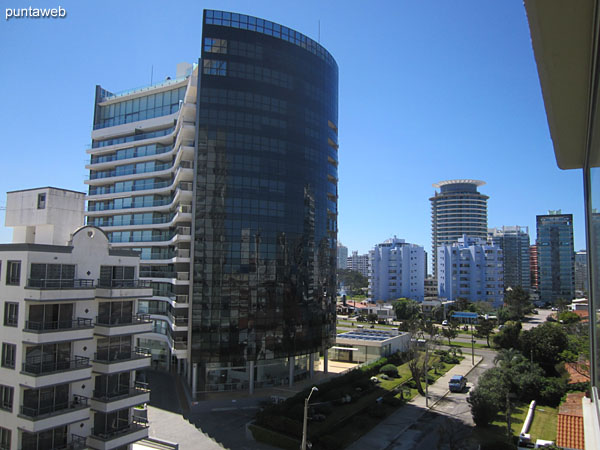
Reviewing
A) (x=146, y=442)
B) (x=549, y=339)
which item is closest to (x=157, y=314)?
(x=146, y=442)

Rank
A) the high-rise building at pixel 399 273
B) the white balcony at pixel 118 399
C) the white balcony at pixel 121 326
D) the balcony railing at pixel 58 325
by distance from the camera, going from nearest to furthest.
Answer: the balcony railing at pixel 58 325
the white balcony at pixel 118 399
the white balcony at pixel 121 326
the high-rise building at pixel 399 273

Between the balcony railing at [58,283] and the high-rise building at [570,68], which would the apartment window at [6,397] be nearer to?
the balcony railing at [58,283]

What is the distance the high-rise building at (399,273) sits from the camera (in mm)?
139750

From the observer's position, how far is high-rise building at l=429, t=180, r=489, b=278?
169 metres

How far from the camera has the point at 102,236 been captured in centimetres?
2672

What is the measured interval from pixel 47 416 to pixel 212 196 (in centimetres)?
2585

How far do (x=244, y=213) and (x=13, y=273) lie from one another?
2347cm

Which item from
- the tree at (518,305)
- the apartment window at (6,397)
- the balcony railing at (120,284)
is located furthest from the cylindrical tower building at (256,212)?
the tree at (518,305)

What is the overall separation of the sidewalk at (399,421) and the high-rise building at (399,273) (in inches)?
3478

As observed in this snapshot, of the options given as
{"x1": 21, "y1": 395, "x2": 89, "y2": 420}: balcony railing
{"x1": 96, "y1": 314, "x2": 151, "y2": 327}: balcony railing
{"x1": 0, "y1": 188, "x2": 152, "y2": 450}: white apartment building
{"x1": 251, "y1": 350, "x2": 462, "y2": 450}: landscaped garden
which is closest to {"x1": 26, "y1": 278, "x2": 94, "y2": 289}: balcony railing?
{"x1": 0, "y1": 188, "x2": 152, "y2": 450}: white apartment building

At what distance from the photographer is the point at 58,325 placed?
2359 centimetres

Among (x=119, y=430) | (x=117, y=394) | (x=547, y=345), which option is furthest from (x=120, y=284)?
(x=547, y=345)

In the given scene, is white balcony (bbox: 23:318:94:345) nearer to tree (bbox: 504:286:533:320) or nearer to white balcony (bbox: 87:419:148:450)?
white balcony (bbox: 87:419:148:450)

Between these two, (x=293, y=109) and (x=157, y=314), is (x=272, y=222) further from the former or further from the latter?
(x=157, y=314)
